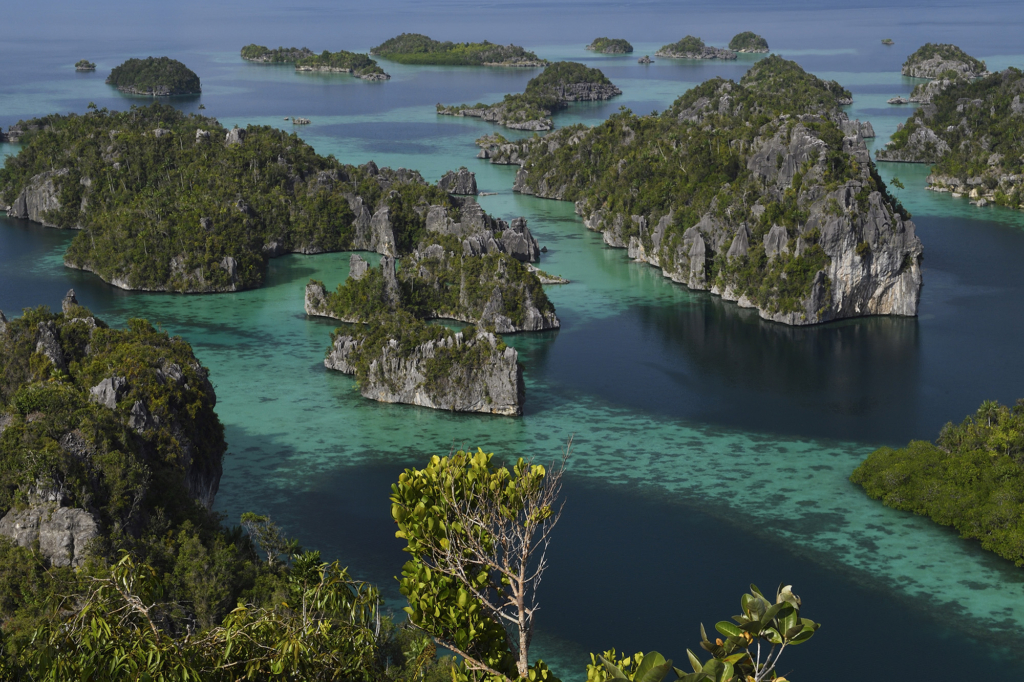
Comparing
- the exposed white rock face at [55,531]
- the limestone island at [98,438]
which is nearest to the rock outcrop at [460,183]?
the limestone island at [98,438]

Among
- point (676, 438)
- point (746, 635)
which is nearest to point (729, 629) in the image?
point (746, 635)

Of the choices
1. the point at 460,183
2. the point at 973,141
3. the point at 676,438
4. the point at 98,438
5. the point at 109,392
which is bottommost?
the point at 676,438

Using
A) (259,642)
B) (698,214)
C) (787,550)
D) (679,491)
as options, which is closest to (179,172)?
(698,214)

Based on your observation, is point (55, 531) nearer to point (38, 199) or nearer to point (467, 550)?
point (467, 550)

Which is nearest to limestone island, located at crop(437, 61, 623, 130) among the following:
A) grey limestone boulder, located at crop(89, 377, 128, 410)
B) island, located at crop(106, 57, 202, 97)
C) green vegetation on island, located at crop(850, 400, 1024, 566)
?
island, located at crop(106, 57, 202, 97)

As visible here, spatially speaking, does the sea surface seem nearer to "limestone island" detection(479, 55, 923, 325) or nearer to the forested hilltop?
"limestone island" detection(479, 55, 923, 325)

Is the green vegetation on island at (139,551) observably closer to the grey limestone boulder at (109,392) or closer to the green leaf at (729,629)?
the grey limestone boulder at (109,392)

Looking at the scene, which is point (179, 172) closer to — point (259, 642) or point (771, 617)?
point (259, 642)
